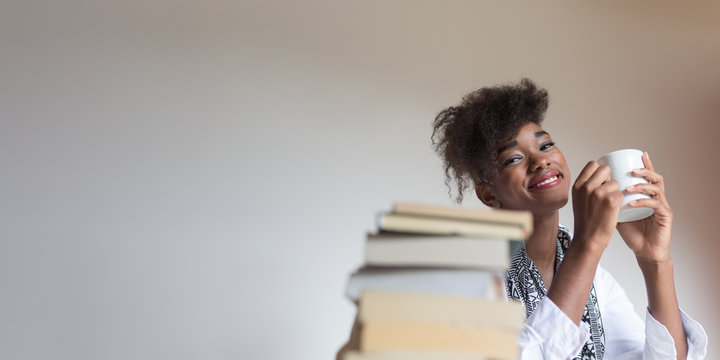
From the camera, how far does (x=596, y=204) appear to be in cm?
69

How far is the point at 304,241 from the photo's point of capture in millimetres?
1368

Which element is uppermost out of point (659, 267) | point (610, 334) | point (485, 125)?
point (485, 125)

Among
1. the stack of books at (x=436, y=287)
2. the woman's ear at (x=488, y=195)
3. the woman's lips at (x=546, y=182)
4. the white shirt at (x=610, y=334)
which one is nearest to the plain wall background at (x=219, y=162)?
the woman's ear at (x=488, y=195)

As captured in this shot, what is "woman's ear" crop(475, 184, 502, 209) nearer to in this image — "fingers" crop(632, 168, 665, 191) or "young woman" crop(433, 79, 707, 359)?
"young woman" crop(433, 79, 707, 359)

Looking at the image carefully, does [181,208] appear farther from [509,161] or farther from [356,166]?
[509,161]

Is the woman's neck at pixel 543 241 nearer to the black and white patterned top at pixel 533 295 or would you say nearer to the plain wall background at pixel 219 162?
the black and white patterned top at pixel 533 295

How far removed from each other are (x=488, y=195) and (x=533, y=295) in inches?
8.2

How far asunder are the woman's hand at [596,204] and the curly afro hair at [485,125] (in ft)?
0.87

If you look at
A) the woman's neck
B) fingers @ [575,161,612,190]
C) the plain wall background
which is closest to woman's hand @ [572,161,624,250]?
fingers @ [575,161,612,190]

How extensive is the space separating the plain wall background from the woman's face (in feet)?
0.99

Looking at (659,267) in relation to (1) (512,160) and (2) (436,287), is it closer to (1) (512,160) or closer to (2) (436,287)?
(1) (512,160)

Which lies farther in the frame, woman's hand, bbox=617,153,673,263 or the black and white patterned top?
the black and white patterned top

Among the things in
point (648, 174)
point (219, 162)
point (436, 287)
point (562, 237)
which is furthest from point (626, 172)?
point (219, 162)

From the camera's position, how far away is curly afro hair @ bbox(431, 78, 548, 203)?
3.30ft
